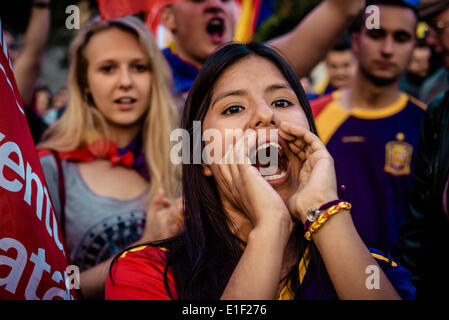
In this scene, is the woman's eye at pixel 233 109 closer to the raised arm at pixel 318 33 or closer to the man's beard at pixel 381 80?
the raised arm at pixel 318 33

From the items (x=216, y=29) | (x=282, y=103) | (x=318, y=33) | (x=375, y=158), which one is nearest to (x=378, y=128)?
(x=375, y=158)

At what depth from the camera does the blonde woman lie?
8.19ft

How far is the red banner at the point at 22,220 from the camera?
4.89 ft

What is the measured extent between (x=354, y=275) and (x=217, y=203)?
0.68 metres

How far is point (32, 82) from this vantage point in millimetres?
3076

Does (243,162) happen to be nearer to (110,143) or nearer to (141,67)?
(110,143)

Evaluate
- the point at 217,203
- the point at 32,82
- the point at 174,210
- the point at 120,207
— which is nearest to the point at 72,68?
the point at 32,82

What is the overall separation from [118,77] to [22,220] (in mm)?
1401

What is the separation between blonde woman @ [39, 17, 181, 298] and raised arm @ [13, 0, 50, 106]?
0.26 m

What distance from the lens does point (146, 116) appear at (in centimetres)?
294

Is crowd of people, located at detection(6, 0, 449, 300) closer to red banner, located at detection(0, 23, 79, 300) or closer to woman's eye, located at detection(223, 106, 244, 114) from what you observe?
woman's eye, located at detection(223, 106, 244, 114)

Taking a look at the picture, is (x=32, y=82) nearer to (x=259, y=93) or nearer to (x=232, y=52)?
(x=232, y=52)

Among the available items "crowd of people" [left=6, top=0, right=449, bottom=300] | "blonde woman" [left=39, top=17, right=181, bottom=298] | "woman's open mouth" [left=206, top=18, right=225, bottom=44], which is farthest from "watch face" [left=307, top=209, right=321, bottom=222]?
"woman's open mouth" [left=206, top=18, right=225, bottom=44]

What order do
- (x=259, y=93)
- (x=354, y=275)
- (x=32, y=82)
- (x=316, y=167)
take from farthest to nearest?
1. (x=32, y=82)
2. (x=259, y=93)
3. (x=316, y=167)
4. (x=354, y=275)
